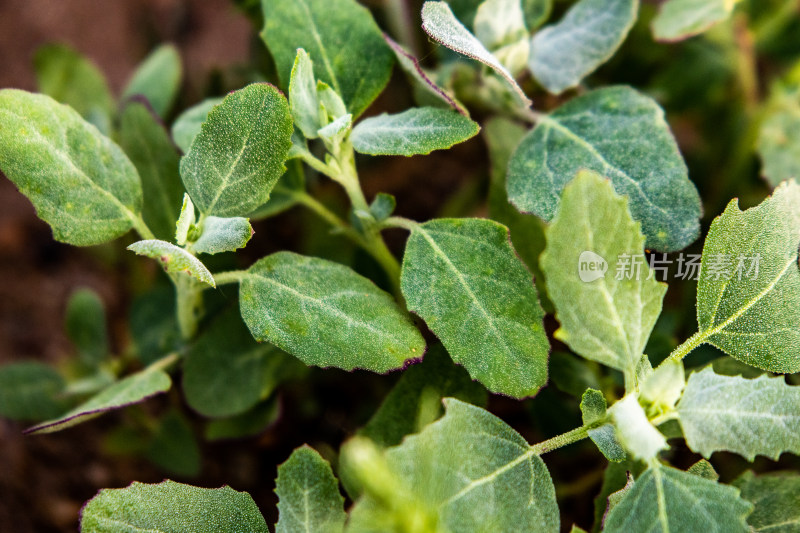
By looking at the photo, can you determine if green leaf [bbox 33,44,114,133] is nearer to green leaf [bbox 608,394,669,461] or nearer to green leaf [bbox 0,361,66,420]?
green leaf [bbox 0,361,66,420]

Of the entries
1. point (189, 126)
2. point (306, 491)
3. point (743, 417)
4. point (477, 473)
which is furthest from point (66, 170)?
point (743, 417)

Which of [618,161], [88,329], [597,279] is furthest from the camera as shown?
[88,329]

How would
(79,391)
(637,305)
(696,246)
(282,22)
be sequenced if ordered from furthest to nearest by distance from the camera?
(696,246) < (79,391) < (282,22) < (637,305)

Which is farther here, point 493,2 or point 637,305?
point 493,2

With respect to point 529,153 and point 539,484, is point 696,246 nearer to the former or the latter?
point 529,153

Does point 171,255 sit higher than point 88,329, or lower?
higher

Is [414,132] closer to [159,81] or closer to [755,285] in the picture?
[755,285]

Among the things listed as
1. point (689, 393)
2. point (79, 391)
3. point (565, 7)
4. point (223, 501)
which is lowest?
point (79, 391)

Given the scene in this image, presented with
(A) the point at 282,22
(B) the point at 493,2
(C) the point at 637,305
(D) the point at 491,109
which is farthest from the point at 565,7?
(C) the point at 637,305
